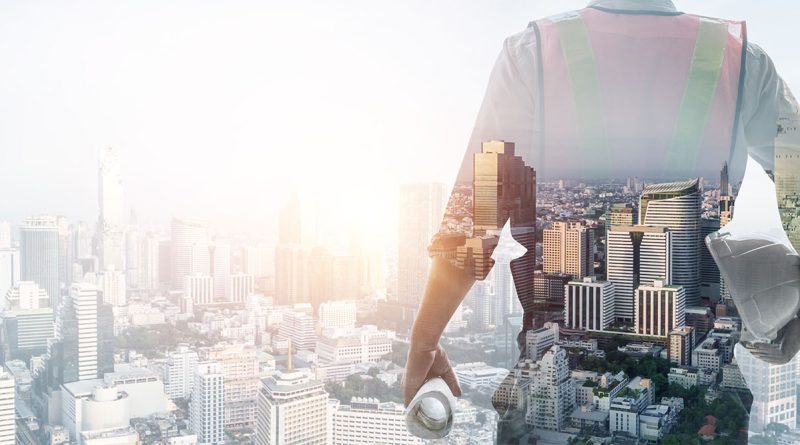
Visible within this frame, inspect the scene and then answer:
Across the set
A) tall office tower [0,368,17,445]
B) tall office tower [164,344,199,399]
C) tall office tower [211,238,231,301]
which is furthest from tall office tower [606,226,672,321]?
tall office tower [164,344,199,399]

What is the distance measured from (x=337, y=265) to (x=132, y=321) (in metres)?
2.48

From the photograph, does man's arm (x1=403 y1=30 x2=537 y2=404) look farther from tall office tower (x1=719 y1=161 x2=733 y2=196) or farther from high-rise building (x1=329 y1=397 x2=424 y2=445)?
high-rise building (x1=329 y1=397 x2=424 y2=445)

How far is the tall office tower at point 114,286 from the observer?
21.2ft

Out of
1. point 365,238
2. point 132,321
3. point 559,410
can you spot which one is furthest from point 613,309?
point 132,321

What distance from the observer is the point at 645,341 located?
1092mm

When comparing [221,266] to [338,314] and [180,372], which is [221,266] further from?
[338,314]

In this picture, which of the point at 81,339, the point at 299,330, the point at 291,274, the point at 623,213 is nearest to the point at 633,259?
the point at 623,213

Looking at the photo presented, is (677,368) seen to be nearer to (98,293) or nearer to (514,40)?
(514,40)

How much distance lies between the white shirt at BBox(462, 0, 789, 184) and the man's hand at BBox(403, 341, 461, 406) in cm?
29

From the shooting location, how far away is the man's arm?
0.98 meters

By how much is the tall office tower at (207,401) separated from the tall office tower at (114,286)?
105cm

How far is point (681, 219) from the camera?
1.05 meters

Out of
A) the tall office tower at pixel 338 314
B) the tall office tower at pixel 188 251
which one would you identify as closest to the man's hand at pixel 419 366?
the tall office tower at pixel 338 314

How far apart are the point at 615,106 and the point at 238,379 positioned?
266 inches
